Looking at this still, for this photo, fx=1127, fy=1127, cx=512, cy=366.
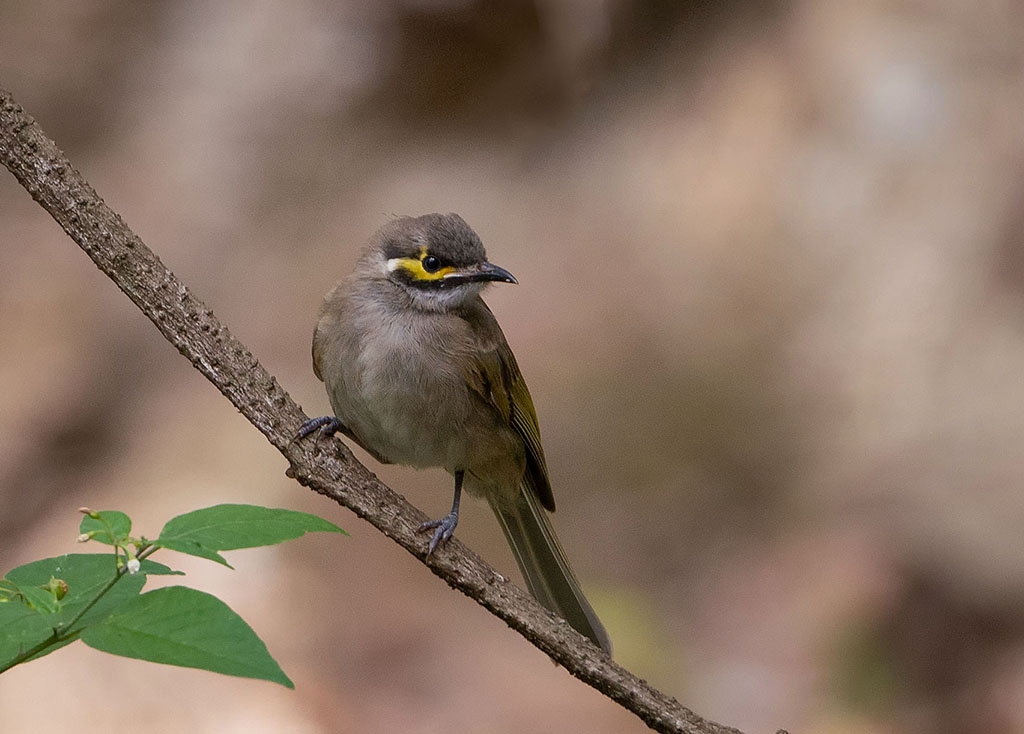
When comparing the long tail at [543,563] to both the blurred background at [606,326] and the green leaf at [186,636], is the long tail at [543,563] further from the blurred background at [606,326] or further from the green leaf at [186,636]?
the green leaf at [186,636]

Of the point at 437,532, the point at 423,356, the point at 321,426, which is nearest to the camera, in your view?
the point at 437,532

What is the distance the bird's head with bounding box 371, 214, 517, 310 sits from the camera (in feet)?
16.6

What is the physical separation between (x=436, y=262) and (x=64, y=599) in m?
3.05

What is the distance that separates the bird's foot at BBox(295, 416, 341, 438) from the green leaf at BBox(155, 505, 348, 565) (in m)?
1.48

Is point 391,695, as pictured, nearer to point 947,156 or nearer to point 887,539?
point 887,539

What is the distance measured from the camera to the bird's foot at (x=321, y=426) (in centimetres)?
384

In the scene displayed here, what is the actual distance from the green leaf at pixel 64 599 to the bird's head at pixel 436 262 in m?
2.86

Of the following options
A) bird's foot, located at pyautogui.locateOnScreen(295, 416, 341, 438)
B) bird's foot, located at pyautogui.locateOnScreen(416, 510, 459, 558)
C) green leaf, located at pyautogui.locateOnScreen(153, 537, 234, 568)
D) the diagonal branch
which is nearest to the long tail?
bird's foot, located at pyautogui.locateOnScreen(295, 416, 341, 438)

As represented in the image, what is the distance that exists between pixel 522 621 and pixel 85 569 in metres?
1.58

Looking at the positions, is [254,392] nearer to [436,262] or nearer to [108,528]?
[108,528]

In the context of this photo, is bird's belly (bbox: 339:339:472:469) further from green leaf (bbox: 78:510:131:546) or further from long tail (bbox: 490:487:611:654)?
green leaf (bbox: 78:510:131:546)

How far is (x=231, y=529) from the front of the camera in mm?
2213

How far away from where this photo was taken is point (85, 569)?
238 cm

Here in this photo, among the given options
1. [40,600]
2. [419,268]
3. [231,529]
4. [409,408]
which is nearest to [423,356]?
[409,408]
